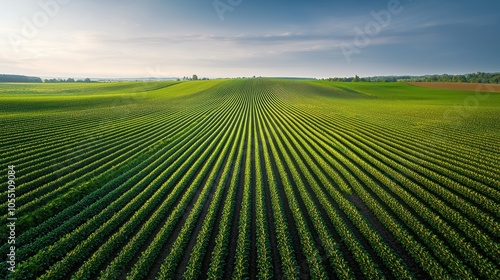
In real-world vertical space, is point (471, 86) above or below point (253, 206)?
above

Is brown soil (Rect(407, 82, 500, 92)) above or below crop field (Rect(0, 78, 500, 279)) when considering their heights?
above

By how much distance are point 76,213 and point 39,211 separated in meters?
1.74

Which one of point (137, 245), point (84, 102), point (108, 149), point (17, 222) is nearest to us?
point (137, 245)

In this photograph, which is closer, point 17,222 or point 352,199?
point 17,222

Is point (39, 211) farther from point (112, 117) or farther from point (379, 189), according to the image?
point (112, 117)

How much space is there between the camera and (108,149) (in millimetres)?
25266

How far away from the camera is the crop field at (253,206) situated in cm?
1051

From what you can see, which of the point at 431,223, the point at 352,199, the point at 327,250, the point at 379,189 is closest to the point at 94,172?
the point at 327,250

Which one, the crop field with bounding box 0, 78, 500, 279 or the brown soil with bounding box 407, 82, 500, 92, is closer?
the crop field with bounding box 0, 78, 500, 279

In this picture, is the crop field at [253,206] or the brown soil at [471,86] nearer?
the crop field at [253,206]

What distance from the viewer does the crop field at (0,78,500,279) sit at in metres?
10.5

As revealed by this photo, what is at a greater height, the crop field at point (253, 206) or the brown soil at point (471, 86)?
the brown soil at point (471, 86)

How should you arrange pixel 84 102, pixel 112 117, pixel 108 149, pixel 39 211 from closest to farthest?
pixel 39 211 < pixel 108 149 < pixel 112 117 < pixel 84 102

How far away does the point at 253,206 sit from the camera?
15.7m
